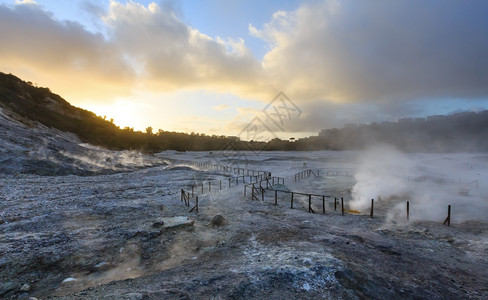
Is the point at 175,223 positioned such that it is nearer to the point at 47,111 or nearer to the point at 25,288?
the point at 25,288

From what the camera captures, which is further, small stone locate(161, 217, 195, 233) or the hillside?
the hillside

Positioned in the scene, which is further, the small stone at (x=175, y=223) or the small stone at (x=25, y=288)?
the small stone at (x=175, y=223)

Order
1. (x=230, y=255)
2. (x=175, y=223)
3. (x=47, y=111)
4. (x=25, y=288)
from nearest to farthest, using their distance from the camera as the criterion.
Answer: (x=25, y=288) → (x=230, y=255) → (x=175, y=223) → (x=47, y=111)

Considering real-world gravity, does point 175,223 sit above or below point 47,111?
below

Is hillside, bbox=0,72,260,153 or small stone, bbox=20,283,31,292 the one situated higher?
hillside, bbox=0,72,260,153

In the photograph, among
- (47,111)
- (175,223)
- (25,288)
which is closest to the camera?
(25,288)

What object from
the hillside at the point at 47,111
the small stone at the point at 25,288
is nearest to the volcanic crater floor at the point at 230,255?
the small stone at the point at 25,288

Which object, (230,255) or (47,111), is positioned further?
(47,111)

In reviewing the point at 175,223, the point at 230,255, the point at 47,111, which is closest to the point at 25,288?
the point at 175,223

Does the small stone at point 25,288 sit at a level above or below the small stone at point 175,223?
below

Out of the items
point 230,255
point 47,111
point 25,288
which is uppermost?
point 47,111

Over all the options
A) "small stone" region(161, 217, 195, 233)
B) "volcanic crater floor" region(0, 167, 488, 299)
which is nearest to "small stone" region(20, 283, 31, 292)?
"volcanic crater floor" region(0, 167, 488, 299)

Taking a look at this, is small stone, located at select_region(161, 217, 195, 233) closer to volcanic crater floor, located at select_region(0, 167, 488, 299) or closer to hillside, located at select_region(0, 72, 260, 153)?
volcanic crater floor, located at select_region(0, 167, 488, 299)

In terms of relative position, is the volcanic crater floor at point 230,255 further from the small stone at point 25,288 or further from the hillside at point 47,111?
the hillside at point 47,111
